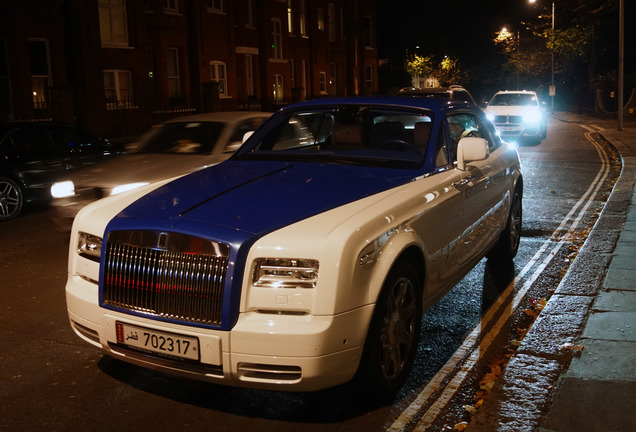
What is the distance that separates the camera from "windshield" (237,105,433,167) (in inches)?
217

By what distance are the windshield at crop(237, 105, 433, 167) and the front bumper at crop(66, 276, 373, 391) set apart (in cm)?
187

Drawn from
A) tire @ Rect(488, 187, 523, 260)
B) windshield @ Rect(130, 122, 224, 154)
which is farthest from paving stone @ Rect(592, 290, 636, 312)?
windshield @ Rect(130, 122, 224, 154)

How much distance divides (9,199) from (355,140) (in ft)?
24.7

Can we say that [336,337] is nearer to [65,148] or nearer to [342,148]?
[342,148]

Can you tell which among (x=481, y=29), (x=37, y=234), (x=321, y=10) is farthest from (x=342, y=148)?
(x=481, y=29)

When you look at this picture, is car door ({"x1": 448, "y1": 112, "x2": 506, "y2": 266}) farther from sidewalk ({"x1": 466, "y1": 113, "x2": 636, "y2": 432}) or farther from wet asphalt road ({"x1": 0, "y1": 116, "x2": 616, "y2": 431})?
sidewalk ({"x1": 466, "y1": 113, "x2": 636, "y2": 432})

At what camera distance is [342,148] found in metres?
5.91

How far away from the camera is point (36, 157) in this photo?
11.9 metres

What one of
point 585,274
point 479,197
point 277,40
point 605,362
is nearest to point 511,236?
point 585,274

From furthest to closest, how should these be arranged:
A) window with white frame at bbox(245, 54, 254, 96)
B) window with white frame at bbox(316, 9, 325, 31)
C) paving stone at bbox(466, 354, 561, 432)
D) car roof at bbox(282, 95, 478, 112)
A: window with white frame at bbox(316, 9, 325, 31) → window with white frame at bbox(245, 54, 254, 96) → car roof at bbox(282, 95, 478, 112) → paving stone at bbox(466, 354, 561, 432)

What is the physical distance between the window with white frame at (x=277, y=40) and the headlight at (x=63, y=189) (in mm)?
30353

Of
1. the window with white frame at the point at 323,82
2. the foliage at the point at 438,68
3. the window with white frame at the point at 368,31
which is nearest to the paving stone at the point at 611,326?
the window with white frame at the point at 323,82

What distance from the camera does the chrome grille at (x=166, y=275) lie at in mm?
3801

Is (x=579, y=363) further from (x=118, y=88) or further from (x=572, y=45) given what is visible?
(x=572, y=45)
